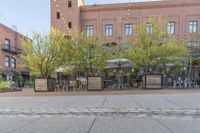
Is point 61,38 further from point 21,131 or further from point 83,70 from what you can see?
point 21,131

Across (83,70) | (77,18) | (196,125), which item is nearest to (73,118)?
(196,125)

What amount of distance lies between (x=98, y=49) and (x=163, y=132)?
14.9 meters

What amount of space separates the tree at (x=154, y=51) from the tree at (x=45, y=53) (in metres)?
6.27

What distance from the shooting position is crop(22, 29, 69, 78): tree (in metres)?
19.3

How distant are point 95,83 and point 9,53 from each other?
26267 mm

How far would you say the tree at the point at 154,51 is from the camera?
18.7 metres

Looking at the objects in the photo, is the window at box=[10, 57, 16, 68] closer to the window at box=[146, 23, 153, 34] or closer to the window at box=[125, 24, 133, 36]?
the window at box=[125, 24, 133, 36]

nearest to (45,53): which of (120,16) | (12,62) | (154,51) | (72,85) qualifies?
(72,85)

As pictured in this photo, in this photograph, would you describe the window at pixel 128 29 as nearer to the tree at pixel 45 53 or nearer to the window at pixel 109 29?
the window at pixel 109 29

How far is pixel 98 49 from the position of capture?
19062 mm

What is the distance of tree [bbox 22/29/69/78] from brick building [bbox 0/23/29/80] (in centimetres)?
1475

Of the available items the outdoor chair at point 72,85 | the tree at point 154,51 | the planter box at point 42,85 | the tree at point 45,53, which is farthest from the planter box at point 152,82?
the planter box at point 42,85

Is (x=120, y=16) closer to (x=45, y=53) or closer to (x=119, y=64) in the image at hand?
(x=45, y=53)

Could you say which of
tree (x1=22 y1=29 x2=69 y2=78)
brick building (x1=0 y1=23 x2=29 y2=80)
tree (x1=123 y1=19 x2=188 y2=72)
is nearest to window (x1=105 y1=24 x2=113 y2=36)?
tree (x1=123 y1=19 x2=188 y2=72)
